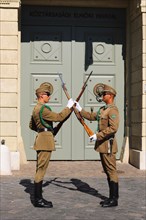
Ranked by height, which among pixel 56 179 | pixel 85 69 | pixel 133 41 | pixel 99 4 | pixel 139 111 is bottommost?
pixel 56 179

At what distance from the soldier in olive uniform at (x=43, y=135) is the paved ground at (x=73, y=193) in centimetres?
24

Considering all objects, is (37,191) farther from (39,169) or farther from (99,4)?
(99,4)

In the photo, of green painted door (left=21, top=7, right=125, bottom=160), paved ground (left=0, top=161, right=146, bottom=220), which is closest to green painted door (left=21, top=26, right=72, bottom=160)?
green painted door (left=21, top=7, right=125, bottom=160)

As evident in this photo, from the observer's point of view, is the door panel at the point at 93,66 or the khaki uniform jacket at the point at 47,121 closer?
the khaki uniform jacket at the point at 47,121

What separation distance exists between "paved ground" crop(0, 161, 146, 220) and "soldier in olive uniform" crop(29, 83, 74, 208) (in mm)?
244

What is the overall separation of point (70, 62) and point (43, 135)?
5382 millimetres

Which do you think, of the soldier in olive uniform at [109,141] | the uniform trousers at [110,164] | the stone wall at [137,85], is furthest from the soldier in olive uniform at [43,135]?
the stone wall at [137,85]

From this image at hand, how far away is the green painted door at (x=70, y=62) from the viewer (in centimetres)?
1151

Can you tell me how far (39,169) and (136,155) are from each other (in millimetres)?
4597

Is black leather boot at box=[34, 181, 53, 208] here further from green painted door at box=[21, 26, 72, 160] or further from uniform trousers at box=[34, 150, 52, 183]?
green painted door at box=[21, 26, 72, 160]

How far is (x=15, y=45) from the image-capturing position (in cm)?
1009

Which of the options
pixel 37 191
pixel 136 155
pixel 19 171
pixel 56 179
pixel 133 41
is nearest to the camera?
pixel 37 191

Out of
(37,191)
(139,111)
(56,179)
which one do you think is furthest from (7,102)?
(37,191)

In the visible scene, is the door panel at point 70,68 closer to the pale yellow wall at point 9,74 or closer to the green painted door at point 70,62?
the green painted door at point 70,62
